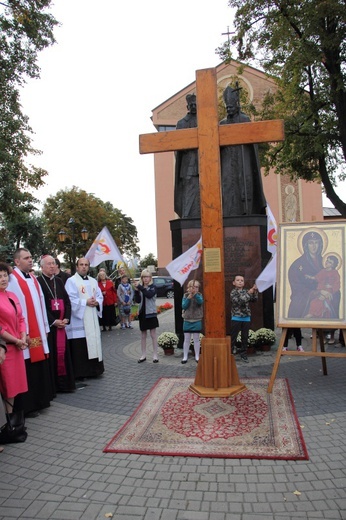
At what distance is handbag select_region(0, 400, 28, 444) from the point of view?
4.34 m

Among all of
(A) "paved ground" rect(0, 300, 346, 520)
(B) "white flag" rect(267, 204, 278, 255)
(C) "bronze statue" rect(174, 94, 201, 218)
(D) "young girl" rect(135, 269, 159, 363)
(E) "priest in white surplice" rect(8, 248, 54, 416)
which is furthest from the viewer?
(C) "bronze statue" rect(174, 94, 201, 218)

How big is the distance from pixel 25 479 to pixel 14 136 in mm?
14812

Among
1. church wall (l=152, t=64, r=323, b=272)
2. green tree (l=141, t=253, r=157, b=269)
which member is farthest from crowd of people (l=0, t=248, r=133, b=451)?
green tree (l=141, t=253, r=157, b=269)

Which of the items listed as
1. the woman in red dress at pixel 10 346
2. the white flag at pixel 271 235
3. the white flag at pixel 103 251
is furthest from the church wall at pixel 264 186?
the woman in red dress at pixel 10 346

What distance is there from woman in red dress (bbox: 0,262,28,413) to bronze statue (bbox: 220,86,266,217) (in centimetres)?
561

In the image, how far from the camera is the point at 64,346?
605 cm

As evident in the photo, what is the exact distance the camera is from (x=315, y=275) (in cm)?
542

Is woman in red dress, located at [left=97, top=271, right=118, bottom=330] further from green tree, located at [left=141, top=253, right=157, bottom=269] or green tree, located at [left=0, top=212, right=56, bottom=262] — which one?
green tree, located at [left=141, top=253, right=157, bottom=269]

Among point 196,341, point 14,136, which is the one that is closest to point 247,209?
point 196,341

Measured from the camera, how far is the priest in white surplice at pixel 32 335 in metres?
5.04

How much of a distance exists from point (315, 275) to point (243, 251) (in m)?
2.90

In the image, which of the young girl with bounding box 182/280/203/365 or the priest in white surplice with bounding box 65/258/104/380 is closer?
the priest in white surplice with bounding box 65/258/104/380

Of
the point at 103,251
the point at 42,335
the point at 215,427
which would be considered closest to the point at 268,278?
the point at 103,251

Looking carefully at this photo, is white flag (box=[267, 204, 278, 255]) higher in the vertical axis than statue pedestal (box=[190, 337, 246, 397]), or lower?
higher
